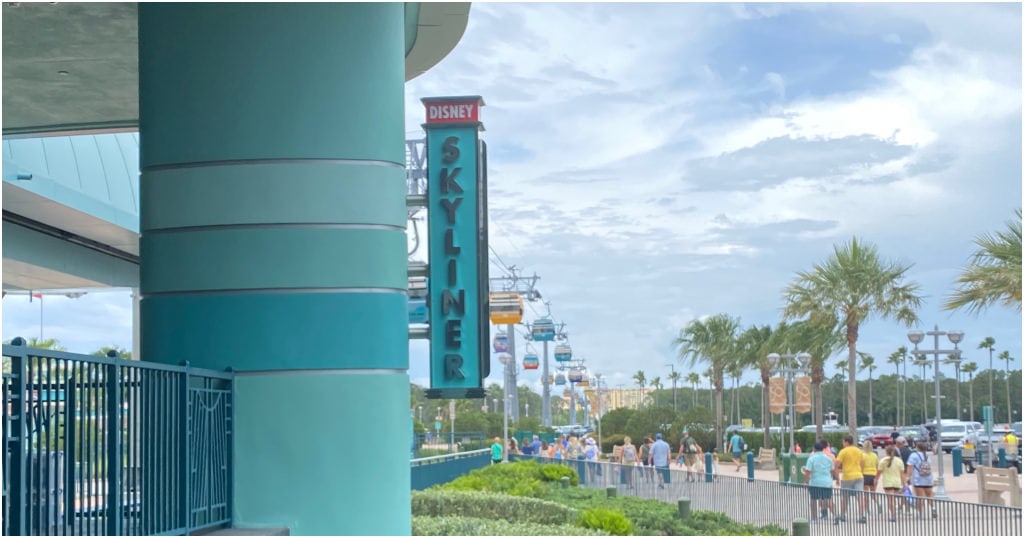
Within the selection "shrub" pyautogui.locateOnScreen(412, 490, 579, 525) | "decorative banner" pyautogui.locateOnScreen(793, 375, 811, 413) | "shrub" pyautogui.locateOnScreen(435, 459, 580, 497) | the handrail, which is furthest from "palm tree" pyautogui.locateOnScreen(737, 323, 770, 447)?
"shrub" pyautogui.locateOnScreen(412, 490, 579, 525)

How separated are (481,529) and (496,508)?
11.4ft

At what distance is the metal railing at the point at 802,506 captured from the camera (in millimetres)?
13188

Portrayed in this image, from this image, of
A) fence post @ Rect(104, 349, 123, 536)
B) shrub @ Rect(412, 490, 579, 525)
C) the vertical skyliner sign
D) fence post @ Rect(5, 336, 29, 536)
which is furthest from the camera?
the vertical skyliner sign

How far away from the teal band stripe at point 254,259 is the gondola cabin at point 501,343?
163 feet

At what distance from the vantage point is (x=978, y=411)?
145m

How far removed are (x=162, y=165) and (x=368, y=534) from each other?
12.4 ft

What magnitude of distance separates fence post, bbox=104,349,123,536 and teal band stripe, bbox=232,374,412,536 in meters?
2.59

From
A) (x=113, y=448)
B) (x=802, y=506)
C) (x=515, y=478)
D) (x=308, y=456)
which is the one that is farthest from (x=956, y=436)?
(x=113, y=448)

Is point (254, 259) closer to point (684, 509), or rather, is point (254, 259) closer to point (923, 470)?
point (684, 509)

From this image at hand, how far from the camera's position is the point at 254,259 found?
10703 millimetres

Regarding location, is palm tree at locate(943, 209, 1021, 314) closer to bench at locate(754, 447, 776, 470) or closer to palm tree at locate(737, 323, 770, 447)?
bench at locate(754, 447, 776, 470)

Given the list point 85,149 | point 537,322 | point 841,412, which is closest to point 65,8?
point 85,149

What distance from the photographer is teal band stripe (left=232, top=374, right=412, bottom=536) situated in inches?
419

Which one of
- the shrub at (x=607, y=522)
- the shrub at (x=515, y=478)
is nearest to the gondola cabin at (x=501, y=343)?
the shrub at (x=515, y=478)
